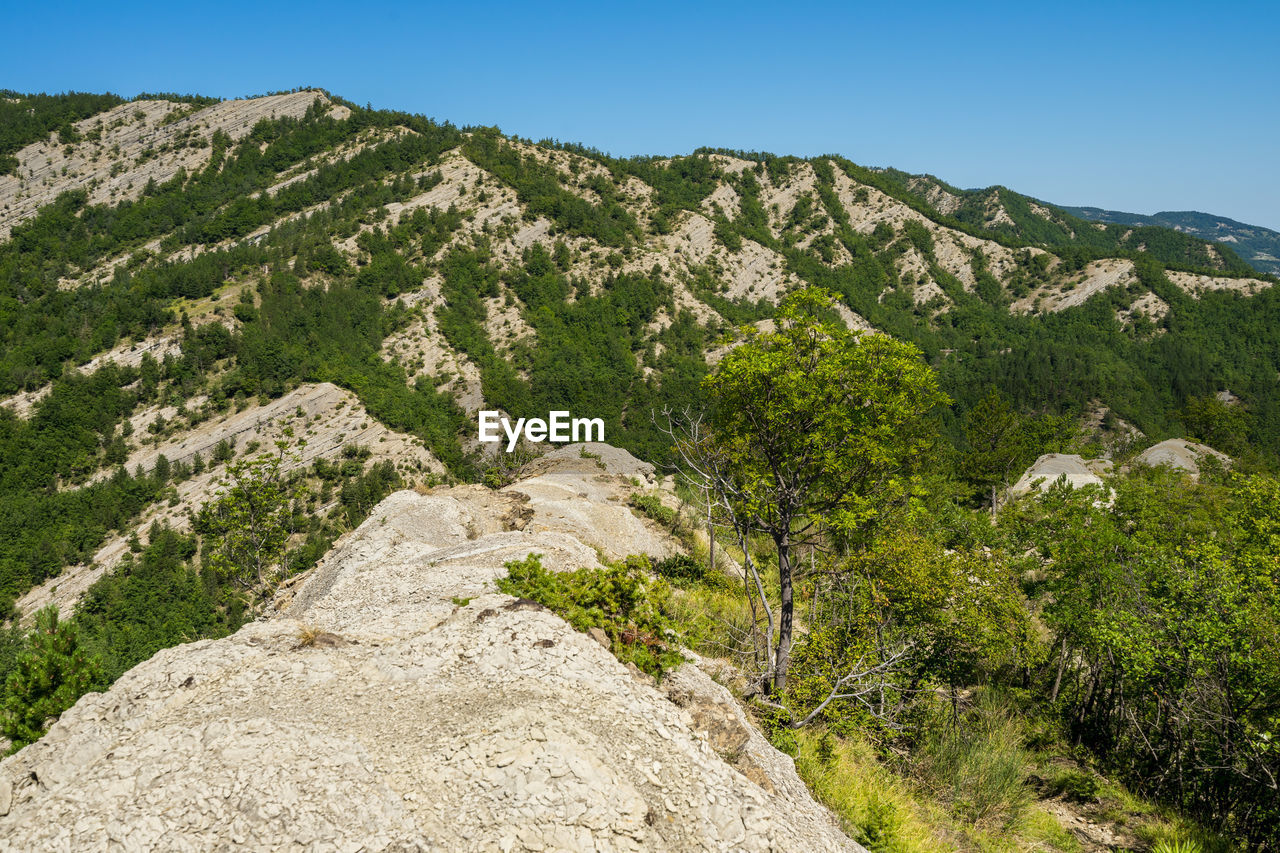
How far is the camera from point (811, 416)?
15.0 metres

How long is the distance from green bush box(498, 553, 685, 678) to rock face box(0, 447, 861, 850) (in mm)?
441

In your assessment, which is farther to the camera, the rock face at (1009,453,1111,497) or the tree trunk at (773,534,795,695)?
the rock face at (1009,453,1111,497)

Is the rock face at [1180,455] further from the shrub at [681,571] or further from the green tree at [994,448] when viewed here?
the shrub at [681,571]

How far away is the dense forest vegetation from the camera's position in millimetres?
15141

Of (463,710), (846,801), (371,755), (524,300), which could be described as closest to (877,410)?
(846,801)

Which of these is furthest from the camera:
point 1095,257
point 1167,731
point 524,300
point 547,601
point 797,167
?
point 797,167

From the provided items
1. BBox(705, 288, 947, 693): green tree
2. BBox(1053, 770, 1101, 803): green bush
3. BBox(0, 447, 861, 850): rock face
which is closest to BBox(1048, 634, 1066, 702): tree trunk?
BBox(1053, 770, 1101, 803): green bush

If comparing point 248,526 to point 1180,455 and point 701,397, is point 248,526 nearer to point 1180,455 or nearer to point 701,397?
point 701,397

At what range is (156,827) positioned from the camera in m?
6.95

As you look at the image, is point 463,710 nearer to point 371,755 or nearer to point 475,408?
point 371,755

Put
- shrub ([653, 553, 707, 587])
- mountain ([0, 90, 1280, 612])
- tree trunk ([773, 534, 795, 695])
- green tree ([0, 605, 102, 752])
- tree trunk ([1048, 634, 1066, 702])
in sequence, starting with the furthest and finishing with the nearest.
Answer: mountain ([0, 90, 1280, 612]) → shrub ([653, 553, 707, 587]) → tree trunk ([1048, 634, 1066, 702]) → tree trunk ([773, 534, 795, 695]) → green tree ([0, 605, 102, 752])

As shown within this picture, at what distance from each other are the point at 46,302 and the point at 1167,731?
137 m

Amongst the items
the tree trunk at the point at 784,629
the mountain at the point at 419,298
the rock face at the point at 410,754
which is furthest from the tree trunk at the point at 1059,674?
the mountain at the point at 419,298

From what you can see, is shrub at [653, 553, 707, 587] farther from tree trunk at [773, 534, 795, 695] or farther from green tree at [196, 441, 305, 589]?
green tree at [196, 441, 305, 589]
